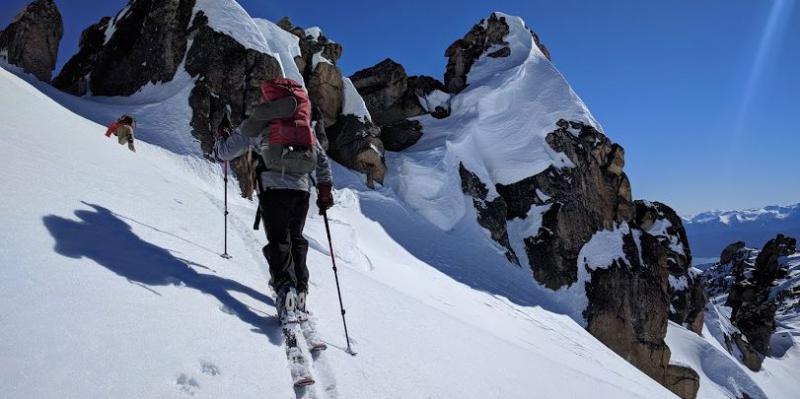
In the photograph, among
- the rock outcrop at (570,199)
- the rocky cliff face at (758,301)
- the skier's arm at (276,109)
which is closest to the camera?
the skier's arm at (276,109)

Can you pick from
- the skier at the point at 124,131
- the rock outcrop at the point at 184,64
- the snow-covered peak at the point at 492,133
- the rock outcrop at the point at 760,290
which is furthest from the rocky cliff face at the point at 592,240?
the rock outcrop at the point at 760,290

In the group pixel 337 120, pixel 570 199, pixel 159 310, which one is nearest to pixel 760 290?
pixel 570 199

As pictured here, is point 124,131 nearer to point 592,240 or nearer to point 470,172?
point 470,172

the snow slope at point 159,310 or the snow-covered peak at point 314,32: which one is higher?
the snow-covered peak at point 314,32

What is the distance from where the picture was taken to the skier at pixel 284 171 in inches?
208

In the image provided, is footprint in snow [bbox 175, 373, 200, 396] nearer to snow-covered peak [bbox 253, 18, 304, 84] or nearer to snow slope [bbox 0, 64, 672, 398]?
snow slope [bbox 0, 64, 672, 398]

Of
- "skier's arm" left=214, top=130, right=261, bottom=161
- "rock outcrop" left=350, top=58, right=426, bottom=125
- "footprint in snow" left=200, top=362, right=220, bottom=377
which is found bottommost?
"footprint in snow" left=200, top=362, right=220, bottom=377

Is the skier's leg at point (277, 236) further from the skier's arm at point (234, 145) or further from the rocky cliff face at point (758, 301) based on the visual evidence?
the rocky cliff face at point (758, 301)

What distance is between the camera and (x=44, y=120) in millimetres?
9305

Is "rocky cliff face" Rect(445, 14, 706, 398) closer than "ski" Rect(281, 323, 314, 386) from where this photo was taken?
No

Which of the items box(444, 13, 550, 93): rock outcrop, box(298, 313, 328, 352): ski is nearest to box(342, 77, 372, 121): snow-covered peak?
box(444, 13, 550, 93): rock outcrop

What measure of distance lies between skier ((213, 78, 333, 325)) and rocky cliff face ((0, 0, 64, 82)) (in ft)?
77.5

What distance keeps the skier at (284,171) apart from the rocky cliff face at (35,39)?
2362 centimetres

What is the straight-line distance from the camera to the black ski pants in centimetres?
520
